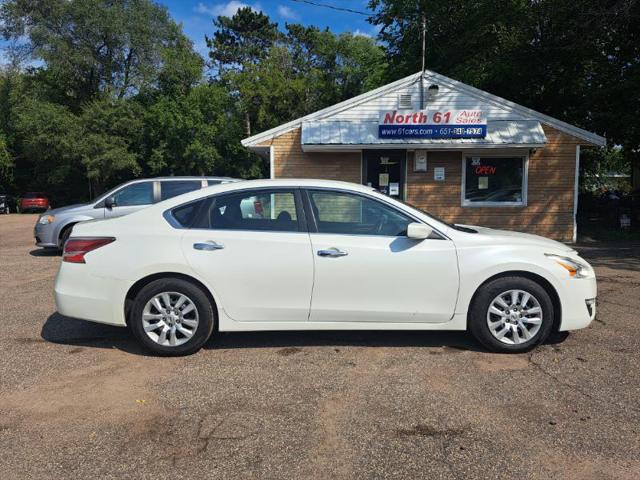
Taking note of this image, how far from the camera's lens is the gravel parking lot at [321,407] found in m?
2.98

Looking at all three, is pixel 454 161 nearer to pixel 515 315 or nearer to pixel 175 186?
pixel 175 186

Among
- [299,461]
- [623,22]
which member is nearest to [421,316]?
[299,461]

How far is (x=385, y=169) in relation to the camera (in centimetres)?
1366

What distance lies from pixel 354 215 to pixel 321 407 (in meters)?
1.87

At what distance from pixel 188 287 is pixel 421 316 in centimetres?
212

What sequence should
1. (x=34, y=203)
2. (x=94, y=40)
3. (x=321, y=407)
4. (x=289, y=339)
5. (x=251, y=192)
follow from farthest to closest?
(x=94, y=40), (x=34, y=203), (x=289, y=339), (x=251, y=192), (x=321, y=407)

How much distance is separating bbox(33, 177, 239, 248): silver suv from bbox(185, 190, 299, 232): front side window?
6.17m

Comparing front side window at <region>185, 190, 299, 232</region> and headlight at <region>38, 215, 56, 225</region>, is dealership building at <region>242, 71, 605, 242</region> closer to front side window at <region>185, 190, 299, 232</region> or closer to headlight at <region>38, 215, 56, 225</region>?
headlight at <region>38, 215, 56, 225</region>

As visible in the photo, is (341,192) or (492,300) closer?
(492,300)

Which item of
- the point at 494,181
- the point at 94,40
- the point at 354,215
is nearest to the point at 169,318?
the point at 354,215

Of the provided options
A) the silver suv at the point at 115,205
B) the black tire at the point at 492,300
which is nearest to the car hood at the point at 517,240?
the black tire at the point at 492,300

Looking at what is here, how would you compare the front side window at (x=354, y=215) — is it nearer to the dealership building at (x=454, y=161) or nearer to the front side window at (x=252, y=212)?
the front side window at (x=252, y=212)

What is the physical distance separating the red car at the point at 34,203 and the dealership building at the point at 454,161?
26.0 metres

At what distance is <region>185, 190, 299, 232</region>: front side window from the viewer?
4785mm
